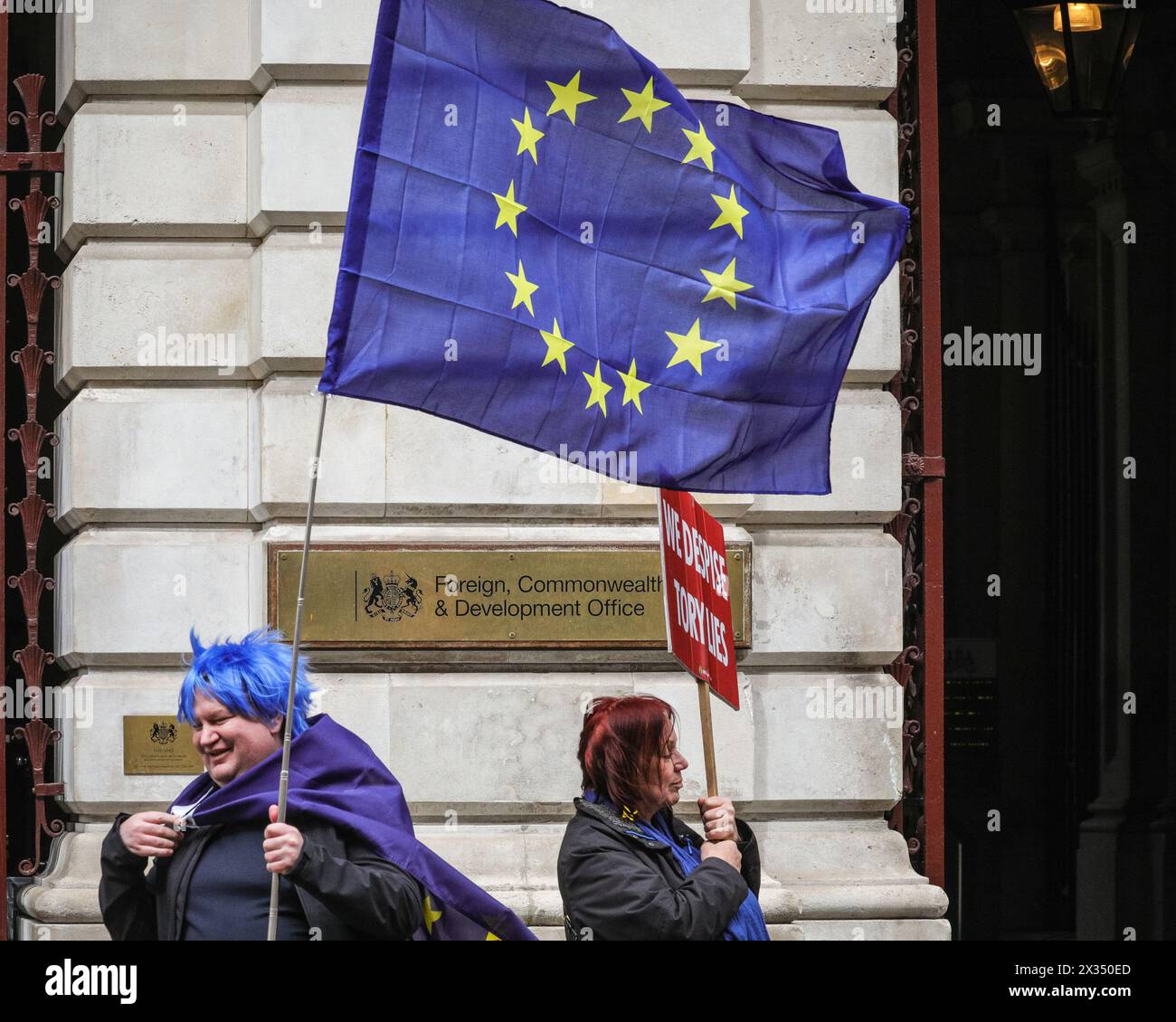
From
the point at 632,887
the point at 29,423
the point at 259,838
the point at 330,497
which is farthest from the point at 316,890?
the point at 29,423

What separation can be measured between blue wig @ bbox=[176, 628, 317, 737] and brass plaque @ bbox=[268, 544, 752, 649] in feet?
7.26

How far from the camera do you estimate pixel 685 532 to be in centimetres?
502

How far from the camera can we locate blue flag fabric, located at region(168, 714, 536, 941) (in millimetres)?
4266

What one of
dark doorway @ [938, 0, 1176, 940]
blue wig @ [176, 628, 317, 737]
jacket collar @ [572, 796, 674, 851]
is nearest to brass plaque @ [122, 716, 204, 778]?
blue wig @ [176, 628, 317, 737]

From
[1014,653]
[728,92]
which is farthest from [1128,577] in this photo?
[728,92]

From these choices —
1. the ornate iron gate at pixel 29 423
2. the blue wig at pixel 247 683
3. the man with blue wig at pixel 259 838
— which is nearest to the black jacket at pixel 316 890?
the man with blue wig at pixel 259 838

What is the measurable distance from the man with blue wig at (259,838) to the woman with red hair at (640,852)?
394 mm

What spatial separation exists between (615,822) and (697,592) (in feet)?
2.59

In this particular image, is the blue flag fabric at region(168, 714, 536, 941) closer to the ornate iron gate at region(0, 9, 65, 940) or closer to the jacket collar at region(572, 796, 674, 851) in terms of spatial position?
the jacket collar at region(572, 796, 674, 851)

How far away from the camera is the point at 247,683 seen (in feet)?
14.1

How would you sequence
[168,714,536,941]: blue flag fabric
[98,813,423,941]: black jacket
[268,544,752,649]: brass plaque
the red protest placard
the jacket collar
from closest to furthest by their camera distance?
[98,813,423,941]: black jacket
[168,714,536,941]: blue flag fabric
the jacket collar
the red protest placard
[268,544,752,649]: brass plaque

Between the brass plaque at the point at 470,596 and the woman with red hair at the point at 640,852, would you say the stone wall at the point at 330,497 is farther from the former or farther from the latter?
the woman with red hair at the point at 640,852

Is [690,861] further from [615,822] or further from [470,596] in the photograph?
[470,596]

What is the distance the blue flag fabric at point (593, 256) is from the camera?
4.32 meters
